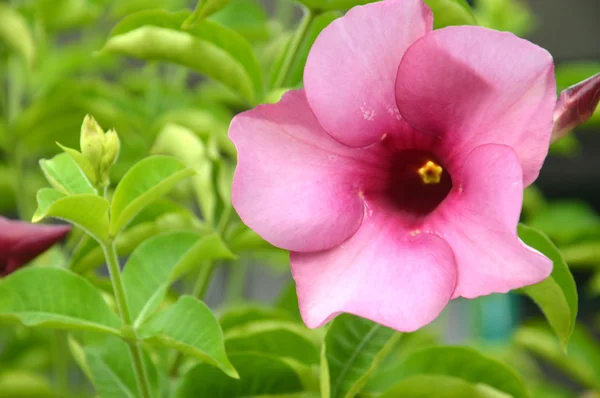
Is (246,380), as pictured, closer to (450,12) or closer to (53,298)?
(53,298)

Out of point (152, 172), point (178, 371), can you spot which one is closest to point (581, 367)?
point (178, 371)

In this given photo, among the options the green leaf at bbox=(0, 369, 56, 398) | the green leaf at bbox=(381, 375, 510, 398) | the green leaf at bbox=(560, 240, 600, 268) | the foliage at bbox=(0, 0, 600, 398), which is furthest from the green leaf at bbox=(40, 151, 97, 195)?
the green leaf at bbox=(560, 240, 600, 268)

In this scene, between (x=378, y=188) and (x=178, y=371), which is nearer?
(x=378, y=188)

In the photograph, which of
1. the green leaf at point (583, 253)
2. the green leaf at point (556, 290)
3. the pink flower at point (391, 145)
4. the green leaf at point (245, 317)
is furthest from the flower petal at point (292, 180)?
the green leaf at point (583, 253)

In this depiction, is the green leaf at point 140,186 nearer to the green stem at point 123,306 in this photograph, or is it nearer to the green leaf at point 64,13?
the green stem at point 123,306

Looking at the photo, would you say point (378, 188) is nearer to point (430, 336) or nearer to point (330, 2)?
point (330, 2)

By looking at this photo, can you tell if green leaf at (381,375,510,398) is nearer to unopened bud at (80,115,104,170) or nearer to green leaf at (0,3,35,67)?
unopened bud at (80,115,104,170)

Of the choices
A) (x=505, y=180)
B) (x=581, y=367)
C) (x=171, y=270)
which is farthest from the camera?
(x=581, y=367)

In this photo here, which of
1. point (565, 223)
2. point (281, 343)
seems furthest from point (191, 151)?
point (565, 223)
